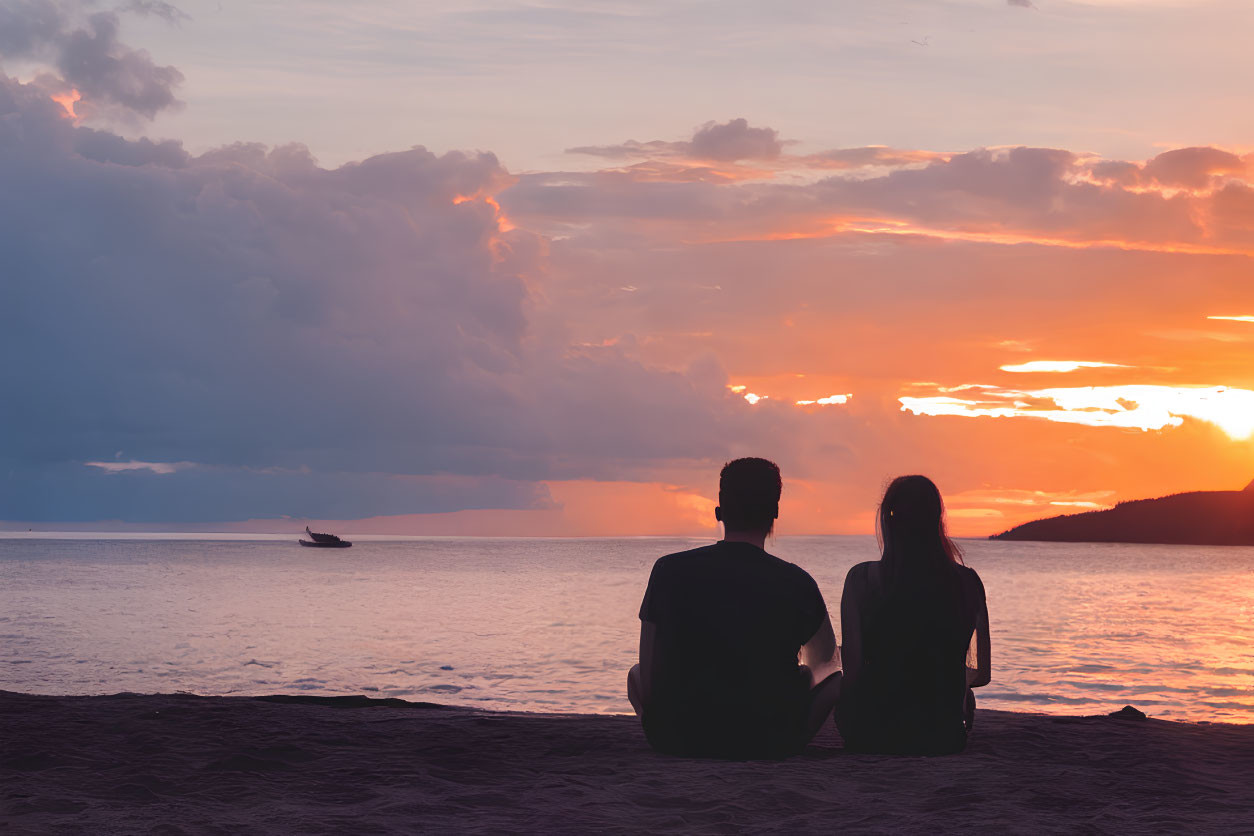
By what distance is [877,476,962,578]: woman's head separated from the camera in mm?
6395

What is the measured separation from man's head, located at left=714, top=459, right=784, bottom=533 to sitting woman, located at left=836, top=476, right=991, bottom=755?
35.6 inches

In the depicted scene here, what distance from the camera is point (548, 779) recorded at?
263 inches

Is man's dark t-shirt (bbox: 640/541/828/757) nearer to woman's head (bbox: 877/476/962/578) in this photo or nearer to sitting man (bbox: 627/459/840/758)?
sitting man (bbox: 627/459/840/758)

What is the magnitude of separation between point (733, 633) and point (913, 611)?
1242 mm

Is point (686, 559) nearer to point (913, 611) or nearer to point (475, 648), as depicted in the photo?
point (913, 611)

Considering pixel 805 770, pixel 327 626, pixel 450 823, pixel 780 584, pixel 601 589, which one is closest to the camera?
pixel 450 823

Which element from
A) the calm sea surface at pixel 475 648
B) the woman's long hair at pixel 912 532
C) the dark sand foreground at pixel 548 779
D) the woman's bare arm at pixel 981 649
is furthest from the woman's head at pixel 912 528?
the calm sea surface at pixel 475 648

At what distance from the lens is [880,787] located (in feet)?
20.2

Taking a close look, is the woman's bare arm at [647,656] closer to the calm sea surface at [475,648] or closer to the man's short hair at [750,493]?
the man's short hair at [750,493]

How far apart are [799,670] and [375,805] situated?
7.76ft

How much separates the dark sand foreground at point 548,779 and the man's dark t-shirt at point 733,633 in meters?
0.37

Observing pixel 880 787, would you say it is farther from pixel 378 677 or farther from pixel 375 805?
pixel 378 677

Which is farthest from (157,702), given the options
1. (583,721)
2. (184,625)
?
(184,625)

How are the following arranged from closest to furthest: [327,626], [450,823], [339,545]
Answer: [450,823] < [327,626] < [339,545]
